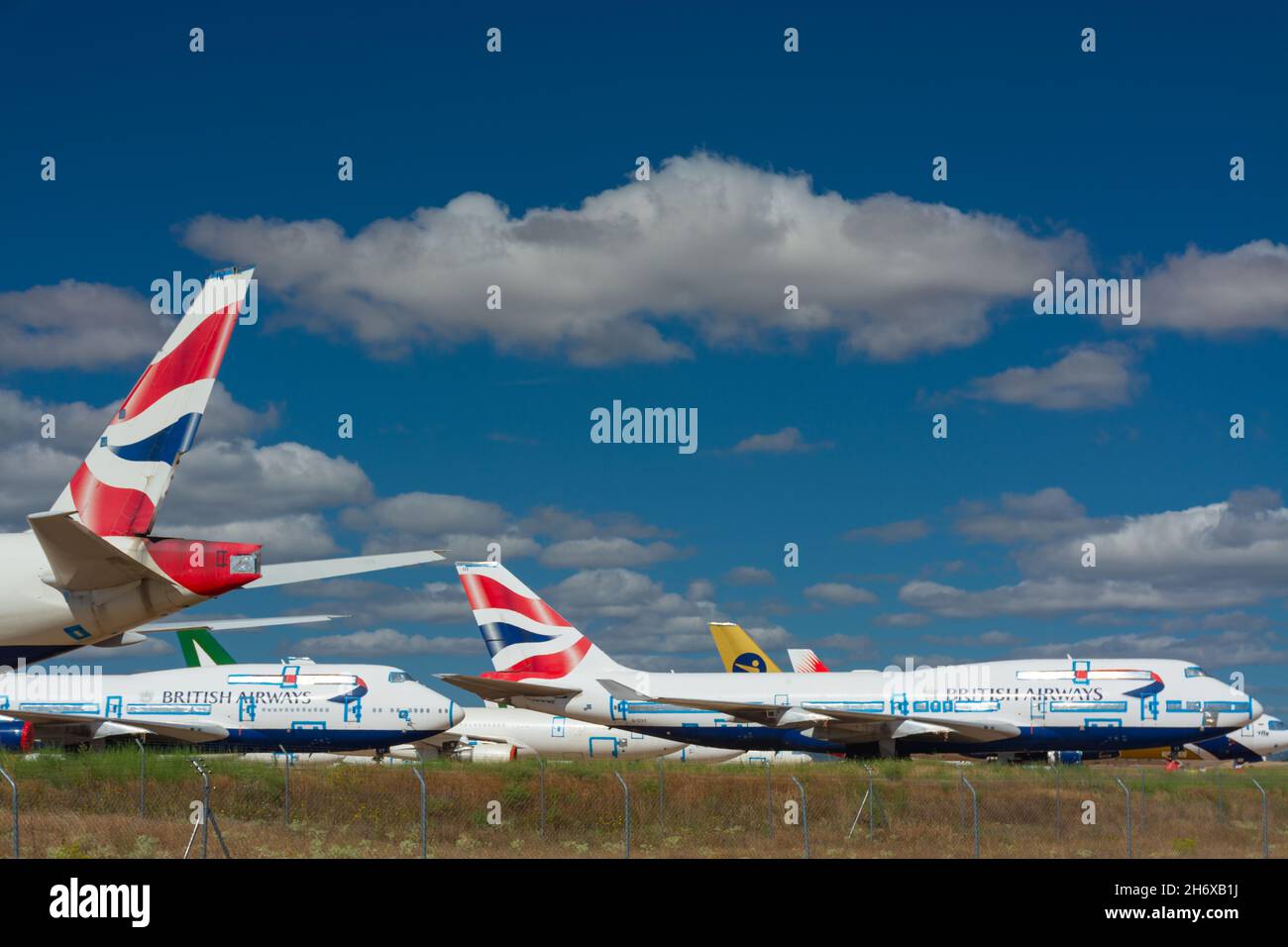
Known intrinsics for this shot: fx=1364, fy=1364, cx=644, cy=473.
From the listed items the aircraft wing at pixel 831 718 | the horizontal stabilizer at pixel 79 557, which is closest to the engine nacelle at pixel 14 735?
the aircraft wing at pixel 831 718

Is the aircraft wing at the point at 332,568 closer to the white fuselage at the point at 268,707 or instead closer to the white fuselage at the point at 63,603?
the white fuselage at the point at 63,603

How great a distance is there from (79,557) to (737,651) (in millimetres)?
60209

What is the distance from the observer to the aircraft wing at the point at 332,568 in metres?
17.3

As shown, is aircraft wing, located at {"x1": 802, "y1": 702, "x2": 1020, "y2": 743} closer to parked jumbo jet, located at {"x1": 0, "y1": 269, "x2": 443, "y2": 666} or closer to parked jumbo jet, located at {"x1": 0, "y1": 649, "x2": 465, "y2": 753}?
parked jumbo jet, located at {"x1": 0, "y1": 649, "x2": 465, "y2": 753}

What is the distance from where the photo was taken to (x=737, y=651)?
74438 mm

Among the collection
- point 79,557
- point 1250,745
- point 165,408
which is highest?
point 165,408

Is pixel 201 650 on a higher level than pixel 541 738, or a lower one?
higher

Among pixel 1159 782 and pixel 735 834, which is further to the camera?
pixel 1159 782

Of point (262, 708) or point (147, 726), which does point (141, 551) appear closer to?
point (262, 708)

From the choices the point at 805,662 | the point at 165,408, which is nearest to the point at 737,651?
the point at 805,662

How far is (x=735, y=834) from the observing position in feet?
107
